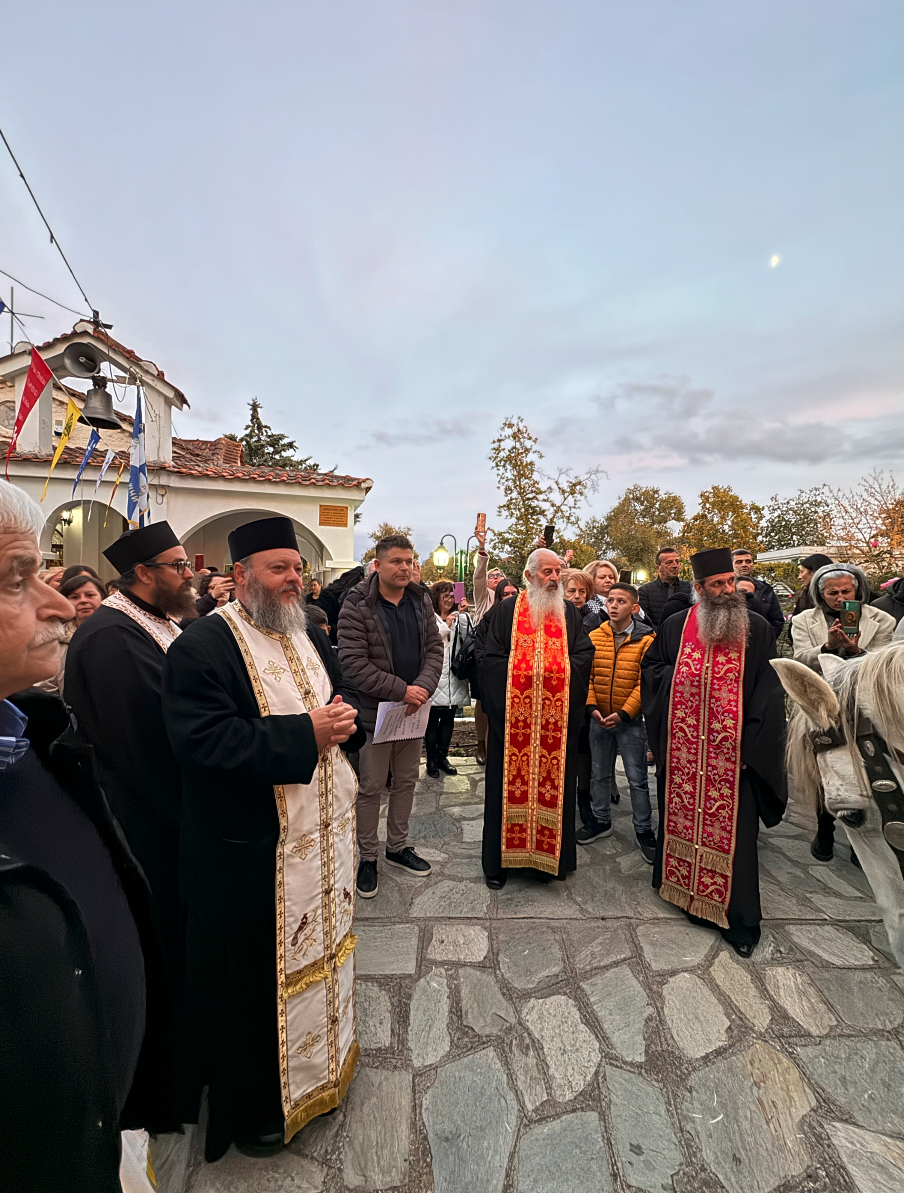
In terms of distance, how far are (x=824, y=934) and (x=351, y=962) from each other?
2.68m

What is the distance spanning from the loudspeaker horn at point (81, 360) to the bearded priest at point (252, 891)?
6258mm

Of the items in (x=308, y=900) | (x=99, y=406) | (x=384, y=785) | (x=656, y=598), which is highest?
(x=99, y=406)

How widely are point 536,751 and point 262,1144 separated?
2.28 metres

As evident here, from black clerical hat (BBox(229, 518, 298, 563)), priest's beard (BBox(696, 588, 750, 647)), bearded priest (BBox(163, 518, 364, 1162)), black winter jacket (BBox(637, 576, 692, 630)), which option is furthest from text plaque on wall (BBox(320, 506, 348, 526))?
bearded priest (BBox(163, 518, 364, 1162))

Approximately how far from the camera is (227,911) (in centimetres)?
178

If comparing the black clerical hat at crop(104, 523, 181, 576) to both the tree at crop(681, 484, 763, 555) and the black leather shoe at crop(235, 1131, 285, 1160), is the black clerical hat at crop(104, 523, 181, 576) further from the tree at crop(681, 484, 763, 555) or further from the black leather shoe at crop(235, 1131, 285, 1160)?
the tree at crop(681, 484, 763, 555)

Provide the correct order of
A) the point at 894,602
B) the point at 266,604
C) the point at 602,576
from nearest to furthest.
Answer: the point at 266,604 → the point at 894,602 → the point at 602,576

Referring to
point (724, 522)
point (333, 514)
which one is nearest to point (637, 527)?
point (724, 522)

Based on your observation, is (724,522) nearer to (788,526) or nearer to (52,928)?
(788,526)

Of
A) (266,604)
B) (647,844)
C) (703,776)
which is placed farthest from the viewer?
(647,844)

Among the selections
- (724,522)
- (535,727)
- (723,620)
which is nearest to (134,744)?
(535,727)

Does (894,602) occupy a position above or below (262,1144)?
above

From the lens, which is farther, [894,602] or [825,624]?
[894,602]

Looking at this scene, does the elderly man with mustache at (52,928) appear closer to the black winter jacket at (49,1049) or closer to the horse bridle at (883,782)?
the black winter jacket at (49,1049)
